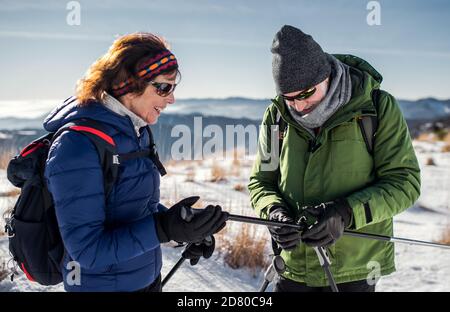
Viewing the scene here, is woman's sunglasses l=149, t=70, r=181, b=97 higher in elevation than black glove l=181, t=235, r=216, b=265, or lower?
higher

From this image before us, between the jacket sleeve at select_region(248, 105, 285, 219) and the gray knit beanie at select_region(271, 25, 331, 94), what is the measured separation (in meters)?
0.25

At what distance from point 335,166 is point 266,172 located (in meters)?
0.39

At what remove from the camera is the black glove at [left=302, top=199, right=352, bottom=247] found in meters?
1.85

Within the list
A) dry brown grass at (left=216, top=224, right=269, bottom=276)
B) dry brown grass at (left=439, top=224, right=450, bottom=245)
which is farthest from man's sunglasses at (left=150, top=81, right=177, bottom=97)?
dry brown grass at (left=439, top=224, right=450, bottom=245)

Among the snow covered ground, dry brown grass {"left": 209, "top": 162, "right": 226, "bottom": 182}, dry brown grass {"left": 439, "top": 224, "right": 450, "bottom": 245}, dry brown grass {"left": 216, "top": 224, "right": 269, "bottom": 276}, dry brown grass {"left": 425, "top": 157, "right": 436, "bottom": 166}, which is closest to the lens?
the snow covered ground

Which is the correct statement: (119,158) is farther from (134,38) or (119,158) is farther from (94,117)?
(134,38)

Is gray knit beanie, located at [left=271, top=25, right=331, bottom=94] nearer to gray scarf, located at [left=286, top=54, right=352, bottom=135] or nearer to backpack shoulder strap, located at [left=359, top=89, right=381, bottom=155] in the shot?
gray scarf, located at [left=286, top=54, right=352, bottom=135]

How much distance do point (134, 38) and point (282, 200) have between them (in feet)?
3.08

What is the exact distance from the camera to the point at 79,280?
177 cm

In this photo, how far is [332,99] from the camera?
6.52ft

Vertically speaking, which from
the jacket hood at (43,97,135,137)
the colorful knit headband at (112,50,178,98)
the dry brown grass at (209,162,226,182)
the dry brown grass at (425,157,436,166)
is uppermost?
the colorful knit headband at (112,50,178,98)

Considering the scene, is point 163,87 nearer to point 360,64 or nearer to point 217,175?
point 360,64

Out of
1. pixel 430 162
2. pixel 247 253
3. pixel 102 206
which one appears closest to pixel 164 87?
pixel 102 206
